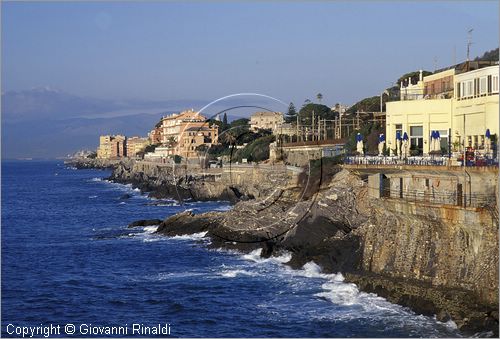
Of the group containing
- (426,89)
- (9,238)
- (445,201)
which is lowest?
(9,238)

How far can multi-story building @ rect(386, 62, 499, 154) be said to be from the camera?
32.7 metres

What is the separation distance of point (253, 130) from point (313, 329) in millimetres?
97409

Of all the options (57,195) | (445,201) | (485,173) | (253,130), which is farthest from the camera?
(253,130)

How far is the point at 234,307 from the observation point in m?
32.6

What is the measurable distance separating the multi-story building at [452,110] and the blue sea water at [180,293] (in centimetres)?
813

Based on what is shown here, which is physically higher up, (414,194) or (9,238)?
(414,194)

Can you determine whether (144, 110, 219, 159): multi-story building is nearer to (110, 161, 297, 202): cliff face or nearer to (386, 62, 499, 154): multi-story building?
(110, 161, 297, 202): cliff face

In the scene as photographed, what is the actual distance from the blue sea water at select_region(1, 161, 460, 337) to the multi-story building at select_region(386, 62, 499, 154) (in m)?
8.13

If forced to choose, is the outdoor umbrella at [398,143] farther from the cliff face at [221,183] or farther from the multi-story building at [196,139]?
the multi-story building at [196,139]

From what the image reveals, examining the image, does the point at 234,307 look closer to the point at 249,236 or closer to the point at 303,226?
the point at 303,226

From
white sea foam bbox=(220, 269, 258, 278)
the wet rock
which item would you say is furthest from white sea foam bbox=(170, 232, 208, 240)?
white sea foam bbox=(220, 269, 258, 278)

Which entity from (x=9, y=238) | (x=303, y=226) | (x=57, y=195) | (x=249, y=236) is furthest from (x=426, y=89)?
(x=57, y=195)

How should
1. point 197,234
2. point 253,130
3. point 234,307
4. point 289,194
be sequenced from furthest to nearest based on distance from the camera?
point 253,130, point 289,194, point 197,234, point 234,307

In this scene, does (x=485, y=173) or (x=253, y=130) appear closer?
(x=485, y=173)
